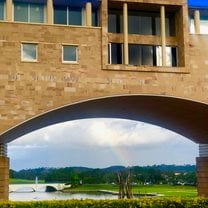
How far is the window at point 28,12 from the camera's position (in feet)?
82.2

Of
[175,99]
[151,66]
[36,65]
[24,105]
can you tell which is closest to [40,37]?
[36,65]

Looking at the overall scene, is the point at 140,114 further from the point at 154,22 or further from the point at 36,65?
the point at 36,65

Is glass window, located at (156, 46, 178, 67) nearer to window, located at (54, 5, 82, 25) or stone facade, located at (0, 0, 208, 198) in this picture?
stone facade, located at (0, 0, 208, 198)

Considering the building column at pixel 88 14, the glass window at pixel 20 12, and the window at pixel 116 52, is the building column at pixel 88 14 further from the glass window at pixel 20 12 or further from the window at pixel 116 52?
the glass window at pixel 20 12

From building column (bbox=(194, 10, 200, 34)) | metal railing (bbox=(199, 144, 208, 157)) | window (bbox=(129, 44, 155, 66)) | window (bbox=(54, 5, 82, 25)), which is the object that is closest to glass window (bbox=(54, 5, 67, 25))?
window (bbox=(54, 5, 82, 25))

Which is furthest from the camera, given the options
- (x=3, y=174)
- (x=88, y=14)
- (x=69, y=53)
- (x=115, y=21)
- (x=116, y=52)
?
(x=115, y=21)

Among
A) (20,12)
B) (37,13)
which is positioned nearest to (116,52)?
(37,13)

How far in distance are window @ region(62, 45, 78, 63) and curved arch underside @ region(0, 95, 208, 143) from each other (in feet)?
8.27

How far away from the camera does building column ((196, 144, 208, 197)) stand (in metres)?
30.0

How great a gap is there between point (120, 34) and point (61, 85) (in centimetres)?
498

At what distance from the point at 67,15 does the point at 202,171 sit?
1399 cm

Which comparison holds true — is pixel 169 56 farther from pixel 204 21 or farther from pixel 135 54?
pixel 204 21

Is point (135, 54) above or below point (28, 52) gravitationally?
above

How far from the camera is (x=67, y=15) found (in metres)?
25.8
